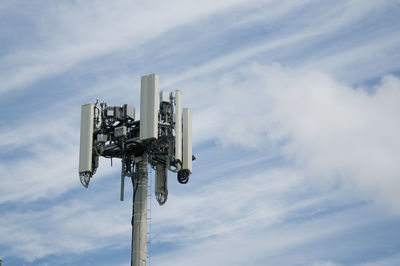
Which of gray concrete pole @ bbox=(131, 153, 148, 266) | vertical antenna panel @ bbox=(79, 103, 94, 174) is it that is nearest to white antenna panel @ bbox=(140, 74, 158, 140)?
gray concrete pole @ bbox=(131, 153, 148, 266)

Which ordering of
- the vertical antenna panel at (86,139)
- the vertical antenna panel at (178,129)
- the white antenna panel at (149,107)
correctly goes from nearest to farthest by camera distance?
the white antenna panel at (149,107)
the vertical antenna panel at (178,129)
the vertical antenna panel at (86,139)

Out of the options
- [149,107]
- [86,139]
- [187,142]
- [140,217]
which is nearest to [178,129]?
[187,142]

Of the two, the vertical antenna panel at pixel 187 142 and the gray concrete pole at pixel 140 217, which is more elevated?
the vertical antenna panel at pixel 187 142

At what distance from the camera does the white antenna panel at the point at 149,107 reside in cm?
7475

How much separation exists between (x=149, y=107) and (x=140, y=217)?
1121 cm

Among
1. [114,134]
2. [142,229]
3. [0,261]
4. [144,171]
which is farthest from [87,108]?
[0,261]

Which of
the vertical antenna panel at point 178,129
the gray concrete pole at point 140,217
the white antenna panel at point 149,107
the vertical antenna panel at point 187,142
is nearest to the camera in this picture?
the white antenna panel at point 149,107

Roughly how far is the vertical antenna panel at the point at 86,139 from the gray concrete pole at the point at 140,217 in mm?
5254

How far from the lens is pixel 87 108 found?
7862 cm

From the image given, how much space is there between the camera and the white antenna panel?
74750 mm

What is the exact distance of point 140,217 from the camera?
76.4 meters

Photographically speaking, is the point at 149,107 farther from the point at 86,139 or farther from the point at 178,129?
the point at 86,139

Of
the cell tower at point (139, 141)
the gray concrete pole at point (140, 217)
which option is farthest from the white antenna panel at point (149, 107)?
the gray concrete pole at point (140, 217)

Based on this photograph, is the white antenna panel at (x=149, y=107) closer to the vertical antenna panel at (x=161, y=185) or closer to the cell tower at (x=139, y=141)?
the cell tower at (x=139, y=141)
